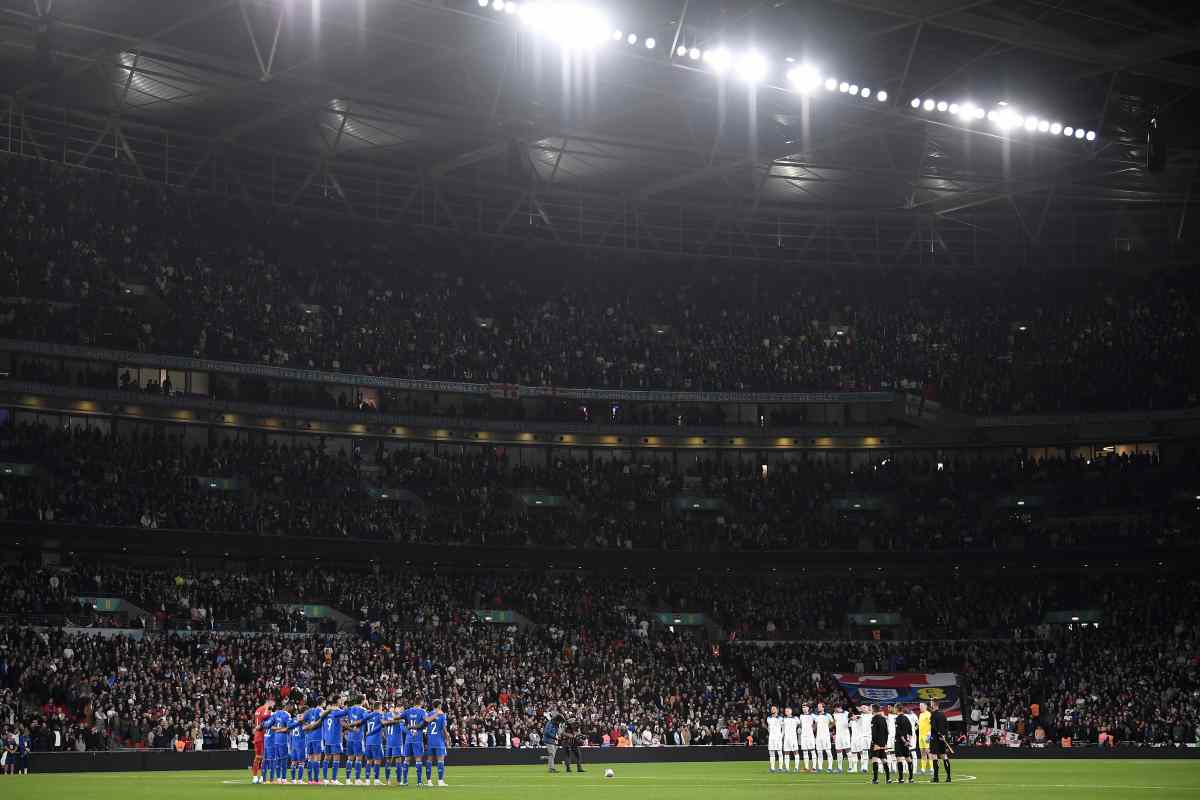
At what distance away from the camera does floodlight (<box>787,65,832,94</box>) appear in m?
54.8

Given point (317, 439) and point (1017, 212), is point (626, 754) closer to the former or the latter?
point (317, 439)

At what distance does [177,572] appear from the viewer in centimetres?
6619

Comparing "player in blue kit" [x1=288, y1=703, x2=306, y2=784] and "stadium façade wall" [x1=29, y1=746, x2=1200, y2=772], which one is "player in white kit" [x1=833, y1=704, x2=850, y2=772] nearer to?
"stadium façade wall" [x1=29, y1=746, x2=1200, y2=772]

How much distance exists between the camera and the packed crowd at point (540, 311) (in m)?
70.8

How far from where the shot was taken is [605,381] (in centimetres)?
8131

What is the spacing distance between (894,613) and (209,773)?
3995 centimetres

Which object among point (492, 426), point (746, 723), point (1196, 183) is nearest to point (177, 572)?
point (492, 426)

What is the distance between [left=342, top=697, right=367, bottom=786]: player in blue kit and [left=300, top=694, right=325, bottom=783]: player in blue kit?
64 centimetres

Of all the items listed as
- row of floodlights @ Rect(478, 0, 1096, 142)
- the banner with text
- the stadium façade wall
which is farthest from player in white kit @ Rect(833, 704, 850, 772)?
row of floodlights @ Rect(478, 0, 1096, 142)

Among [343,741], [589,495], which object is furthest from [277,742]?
[589,495]

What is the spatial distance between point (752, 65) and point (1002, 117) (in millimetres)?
11890

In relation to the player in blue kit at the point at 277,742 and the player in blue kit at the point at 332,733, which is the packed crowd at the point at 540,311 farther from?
the player in blue kit at the point at 332,733

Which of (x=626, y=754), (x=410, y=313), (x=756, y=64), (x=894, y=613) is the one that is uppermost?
(x=756, y=64)

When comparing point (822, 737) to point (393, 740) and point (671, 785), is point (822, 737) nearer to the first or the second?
point (671, 785)
